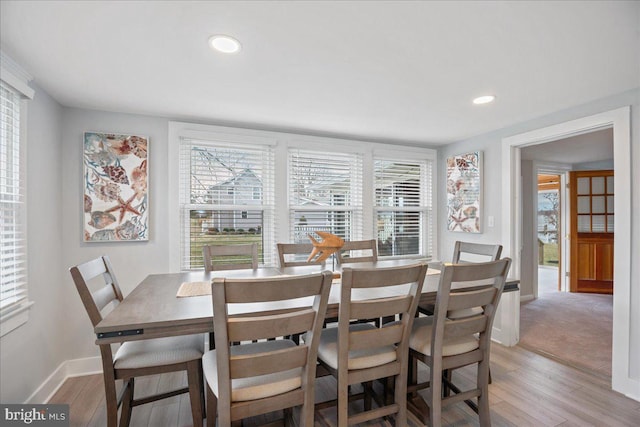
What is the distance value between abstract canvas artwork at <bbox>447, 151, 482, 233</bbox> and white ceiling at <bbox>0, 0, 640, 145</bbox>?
2.83 feet

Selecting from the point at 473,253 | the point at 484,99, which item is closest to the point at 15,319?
the point at 473,253

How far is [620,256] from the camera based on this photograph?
7.58 feet

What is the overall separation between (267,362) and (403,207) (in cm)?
311

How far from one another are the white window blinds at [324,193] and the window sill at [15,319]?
7.11 ft

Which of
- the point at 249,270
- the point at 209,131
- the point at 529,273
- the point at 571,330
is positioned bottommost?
the point at 571,330

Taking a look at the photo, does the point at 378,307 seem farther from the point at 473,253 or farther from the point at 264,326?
the point at 473,253

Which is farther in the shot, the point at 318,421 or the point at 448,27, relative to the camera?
the point at 318,421

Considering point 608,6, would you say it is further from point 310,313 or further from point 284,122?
point 284,122

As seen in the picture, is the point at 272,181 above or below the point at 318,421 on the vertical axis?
above

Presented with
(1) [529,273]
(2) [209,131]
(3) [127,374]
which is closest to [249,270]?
(3) [127,374]

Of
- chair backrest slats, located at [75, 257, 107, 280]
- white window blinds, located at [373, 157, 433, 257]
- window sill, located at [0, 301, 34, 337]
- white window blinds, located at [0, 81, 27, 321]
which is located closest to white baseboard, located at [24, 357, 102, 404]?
window sill, located at [0, 301, 34, 337]

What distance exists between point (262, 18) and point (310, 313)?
4.66 ft

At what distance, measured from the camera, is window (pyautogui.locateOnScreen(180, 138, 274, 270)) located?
2.97 m

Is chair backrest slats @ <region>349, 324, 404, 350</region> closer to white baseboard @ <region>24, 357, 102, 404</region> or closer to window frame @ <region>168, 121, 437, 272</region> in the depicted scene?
window frame @ <region>168, 121, 437, 272</region>
